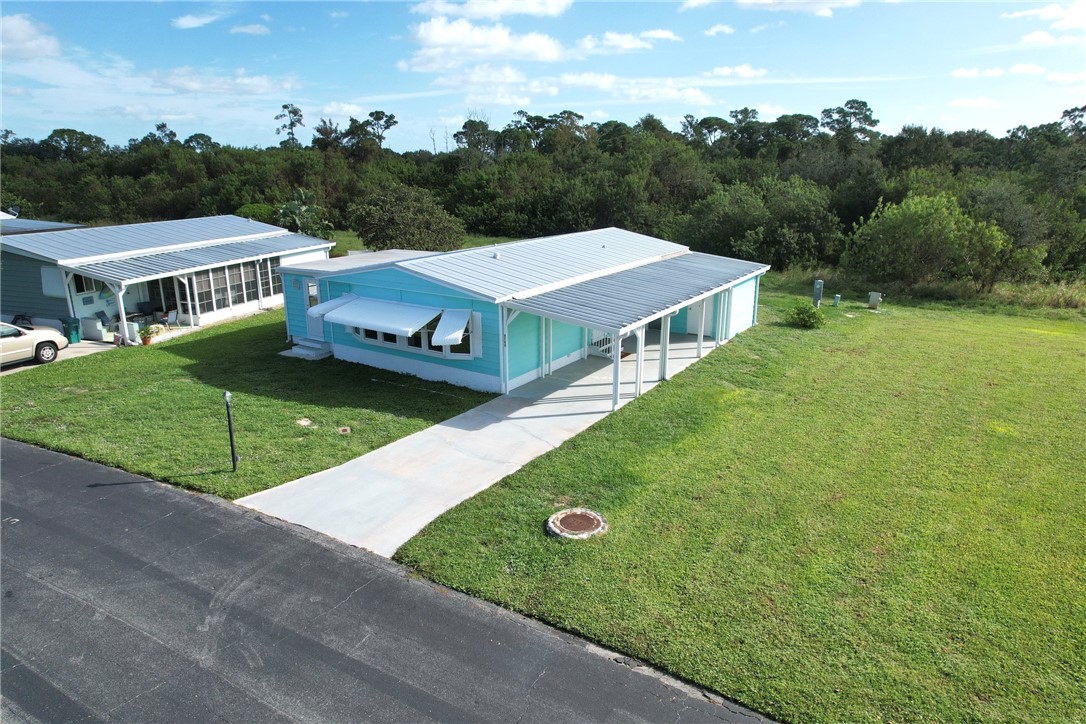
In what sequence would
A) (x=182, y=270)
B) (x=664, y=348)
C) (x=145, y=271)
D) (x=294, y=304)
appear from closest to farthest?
(x=664, y=348), (x=294, y=304), (x=145, y=271), (x=182, y=270)

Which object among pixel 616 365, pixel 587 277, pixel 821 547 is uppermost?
pixel 587 277

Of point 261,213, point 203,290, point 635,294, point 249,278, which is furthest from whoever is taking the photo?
point 261,213

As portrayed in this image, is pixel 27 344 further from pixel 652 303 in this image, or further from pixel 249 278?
pixel 652 303

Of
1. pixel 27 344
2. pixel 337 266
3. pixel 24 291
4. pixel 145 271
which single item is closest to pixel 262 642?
pixel 337 266

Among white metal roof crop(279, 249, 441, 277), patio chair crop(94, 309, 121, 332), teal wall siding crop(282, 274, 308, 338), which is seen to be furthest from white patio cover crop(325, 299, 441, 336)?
patio chair crop(94, 309, 121, 332)

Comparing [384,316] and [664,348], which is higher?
[384,316]
